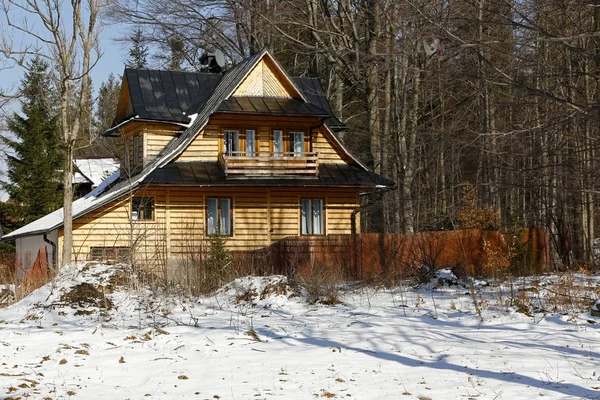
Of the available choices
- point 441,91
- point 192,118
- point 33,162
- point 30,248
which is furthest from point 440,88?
point 33,162

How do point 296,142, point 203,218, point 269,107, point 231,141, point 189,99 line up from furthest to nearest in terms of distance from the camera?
point 189,99 < point 296,142 < point 231,141 < point 269,107 < point 203,218

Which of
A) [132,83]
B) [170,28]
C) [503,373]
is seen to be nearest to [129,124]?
[132,83]

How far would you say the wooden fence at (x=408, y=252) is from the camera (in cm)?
2320

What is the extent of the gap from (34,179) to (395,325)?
1280 inches

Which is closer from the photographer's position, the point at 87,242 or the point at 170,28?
the point at 87,242

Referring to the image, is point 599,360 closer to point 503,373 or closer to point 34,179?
point 503,373

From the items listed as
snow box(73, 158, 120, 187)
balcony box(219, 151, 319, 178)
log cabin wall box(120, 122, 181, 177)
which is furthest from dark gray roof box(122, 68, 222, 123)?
snow box(73, 158, 120, 187)

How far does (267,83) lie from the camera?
103 feet

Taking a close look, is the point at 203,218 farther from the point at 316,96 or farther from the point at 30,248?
the point at 30,248

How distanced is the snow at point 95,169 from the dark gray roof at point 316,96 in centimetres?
1530

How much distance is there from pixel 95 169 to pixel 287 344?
3636cm

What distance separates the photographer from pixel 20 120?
44031 millimetres

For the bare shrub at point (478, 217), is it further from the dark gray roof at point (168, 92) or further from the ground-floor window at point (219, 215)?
the dark gray roof at point (168, 92)

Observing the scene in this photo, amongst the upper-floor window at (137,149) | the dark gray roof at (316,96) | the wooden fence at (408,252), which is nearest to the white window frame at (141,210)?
the upper-floor window at (137,149)
